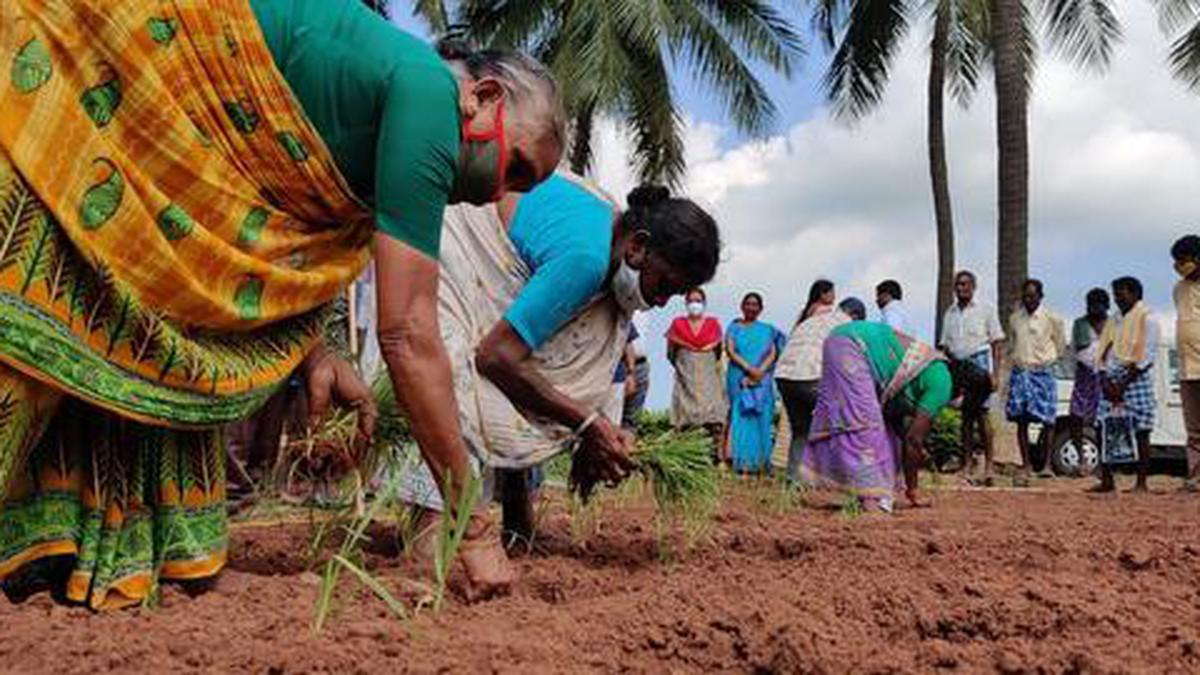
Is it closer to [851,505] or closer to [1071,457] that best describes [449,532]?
[851,505]

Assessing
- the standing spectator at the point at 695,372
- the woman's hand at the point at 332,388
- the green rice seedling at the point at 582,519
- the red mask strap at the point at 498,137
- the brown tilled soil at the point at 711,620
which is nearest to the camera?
the brown tilled soil at the point at 711,620

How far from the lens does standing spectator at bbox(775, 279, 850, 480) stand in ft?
25.2

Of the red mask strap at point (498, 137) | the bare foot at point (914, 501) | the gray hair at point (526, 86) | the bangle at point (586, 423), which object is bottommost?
the bare foot at point (914, 501)

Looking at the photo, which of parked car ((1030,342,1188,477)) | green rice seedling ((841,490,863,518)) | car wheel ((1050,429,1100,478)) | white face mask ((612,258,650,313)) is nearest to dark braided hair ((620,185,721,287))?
white face mask ((612,258,650,313))

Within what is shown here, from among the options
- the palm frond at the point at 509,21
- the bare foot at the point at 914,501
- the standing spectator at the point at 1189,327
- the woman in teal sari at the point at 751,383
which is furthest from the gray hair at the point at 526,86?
the palm frond at the point at 509,21

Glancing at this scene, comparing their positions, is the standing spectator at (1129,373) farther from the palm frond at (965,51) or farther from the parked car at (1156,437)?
the palm frond at (965,51)

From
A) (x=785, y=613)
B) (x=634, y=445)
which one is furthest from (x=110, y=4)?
(x=634, y=445)

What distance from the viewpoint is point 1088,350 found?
862cm

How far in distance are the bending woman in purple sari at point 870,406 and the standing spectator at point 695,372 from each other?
11.4 ft

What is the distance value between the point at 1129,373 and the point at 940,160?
8897 millimetres

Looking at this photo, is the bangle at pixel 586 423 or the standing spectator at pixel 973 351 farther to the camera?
the standing spectator at pixel 973 351

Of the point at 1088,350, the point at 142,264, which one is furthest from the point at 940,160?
the point at 142,264

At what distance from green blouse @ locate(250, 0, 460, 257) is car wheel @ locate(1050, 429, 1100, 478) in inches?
360

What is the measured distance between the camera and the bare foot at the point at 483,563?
7.40 ft
